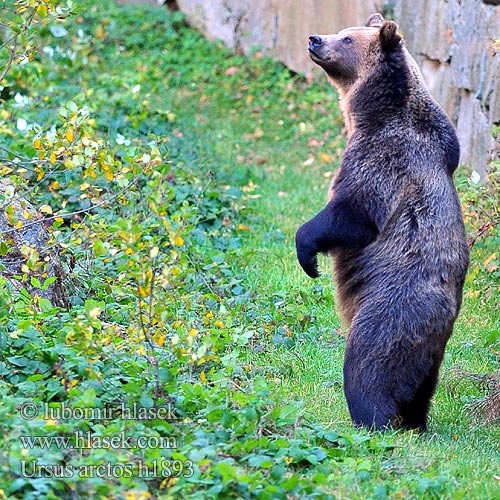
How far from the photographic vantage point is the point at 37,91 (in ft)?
38.5

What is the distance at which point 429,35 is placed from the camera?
11.3 metres

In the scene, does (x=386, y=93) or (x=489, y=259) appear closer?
(x=386, y=93)

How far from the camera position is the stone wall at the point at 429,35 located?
9.28 metres

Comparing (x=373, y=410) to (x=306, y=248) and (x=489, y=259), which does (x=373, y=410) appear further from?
(x=489, y=259)

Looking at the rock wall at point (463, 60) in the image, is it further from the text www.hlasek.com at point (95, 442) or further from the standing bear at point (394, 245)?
the text www.hlasek.com at point (95, 442)

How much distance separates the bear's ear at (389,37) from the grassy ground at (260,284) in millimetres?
1698

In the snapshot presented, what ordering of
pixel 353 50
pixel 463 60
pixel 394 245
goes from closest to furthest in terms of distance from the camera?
1. pixel 394 245
2. pixel 353 50
3. pixel 463 60

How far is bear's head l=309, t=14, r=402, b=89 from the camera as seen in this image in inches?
231

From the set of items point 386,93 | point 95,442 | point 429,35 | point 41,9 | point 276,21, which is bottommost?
point 95,442

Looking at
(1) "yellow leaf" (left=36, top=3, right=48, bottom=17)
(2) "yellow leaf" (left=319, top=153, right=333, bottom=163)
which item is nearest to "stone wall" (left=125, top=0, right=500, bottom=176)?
(2) "yellow leaf" (left=319, top=153, right=333, bottom=163)

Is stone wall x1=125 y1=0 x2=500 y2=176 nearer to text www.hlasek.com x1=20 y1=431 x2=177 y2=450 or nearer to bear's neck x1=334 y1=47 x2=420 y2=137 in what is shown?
bear's neck x1=334 y1=47 x2=420 y2=137

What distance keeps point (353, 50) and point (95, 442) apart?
324cm

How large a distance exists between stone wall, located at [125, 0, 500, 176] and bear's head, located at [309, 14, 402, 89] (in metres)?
1.02

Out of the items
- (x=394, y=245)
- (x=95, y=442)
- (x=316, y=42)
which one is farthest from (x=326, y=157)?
(x=95, y=442)
